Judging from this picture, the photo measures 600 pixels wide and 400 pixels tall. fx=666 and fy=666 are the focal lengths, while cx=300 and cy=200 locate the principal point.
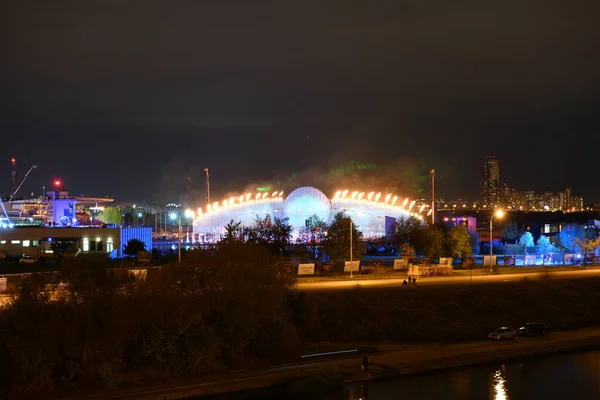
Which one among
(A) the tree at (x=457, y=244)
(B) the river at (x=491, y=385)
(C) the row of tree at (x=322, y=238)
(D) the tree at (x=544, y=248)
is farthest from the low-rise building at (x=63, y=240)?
(D) the tree at (x=544, y=248)

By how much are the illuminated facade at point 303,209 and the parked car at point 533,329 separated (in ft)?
162

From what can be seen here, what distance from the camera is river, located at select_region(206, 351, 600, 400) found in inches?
933

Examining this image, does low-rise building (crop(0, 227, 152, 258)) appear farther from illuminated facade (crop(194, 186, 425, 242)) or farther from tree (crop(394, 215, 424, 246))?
illuminated facade (crop(194, 186, 425, 242))

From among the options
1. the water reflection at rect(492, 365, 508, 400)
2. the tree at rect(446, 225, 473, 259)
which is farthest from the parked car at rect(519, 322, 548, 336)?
Result: the tree at rect(446, 225, 473, 259)

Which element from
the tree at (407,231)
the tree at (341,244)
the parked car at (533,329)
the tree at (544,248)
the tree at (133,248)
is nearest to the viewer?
the parked car at (533,329)

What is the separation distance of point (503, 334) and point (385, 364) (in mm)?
8507

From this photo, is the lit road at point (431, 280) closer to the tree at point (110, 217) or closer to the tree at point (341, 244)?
the tree at point (341, 244)

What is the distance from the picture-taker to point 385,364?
2588 centimetres

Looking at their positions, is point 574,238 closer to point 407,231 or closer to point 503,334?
point 407,231

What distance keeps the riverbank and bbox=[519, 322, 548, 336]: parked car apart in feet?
1.56

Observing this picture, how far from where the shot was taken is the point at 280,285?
2831cm

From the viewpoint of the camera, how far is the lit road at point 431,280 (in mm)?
37094

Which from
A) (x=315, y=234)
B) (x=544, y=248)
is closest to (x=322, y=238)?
(x=315, y=234)

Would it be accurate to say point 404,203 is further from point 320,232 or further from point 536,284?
point 536,284
